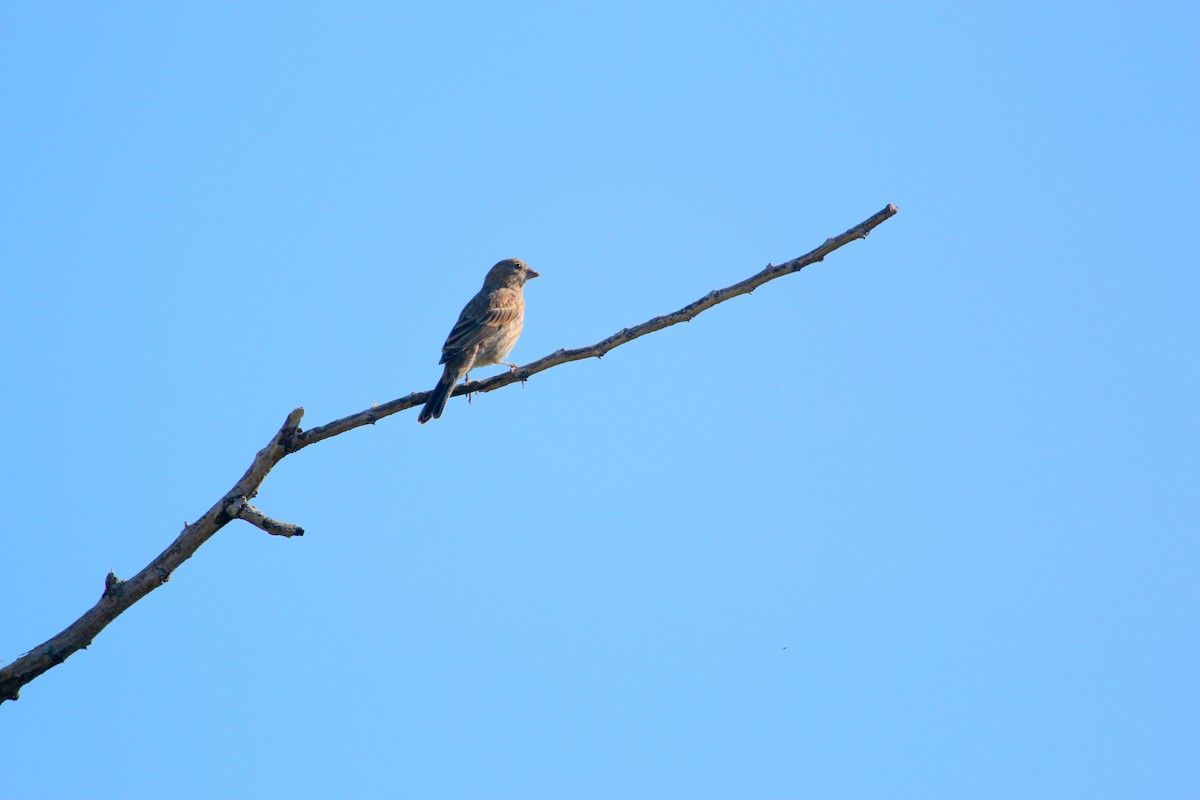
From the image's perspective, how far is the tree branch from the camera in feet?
19.2

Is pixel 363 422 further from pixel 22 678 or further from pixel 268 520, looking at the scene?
pixel 22 678

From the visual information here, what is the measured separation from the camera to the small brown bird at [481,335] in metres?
9.74

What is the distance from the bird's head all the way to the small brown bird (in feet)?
0.07

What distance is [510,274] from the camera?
1250cm

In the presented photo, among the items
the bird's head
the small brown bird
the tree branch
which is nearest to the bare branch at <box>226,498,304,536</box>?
the tree branch

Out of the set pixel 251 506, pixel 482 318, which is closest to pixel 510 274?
pixel 482 318

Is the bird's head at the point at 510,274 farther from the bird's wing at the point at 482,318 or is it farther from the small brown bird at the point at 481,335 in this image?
the bird's wing at the point at 482,318

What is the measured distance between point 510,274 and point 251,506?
6.76 m

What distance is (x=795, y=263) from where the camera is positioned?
19.0 ft

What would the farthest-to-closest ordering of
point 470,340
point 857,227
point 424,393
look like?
point 470,340 < point 424,393 < point 857,227

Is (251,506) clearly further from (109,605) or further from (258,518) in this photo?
(109,605)

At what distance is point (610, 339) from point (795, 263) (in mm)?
1035

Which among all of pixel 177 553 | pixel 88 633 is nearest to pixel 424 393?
pixel 177 553

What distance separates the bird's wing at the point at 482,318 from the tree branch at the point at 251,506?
3993mm
